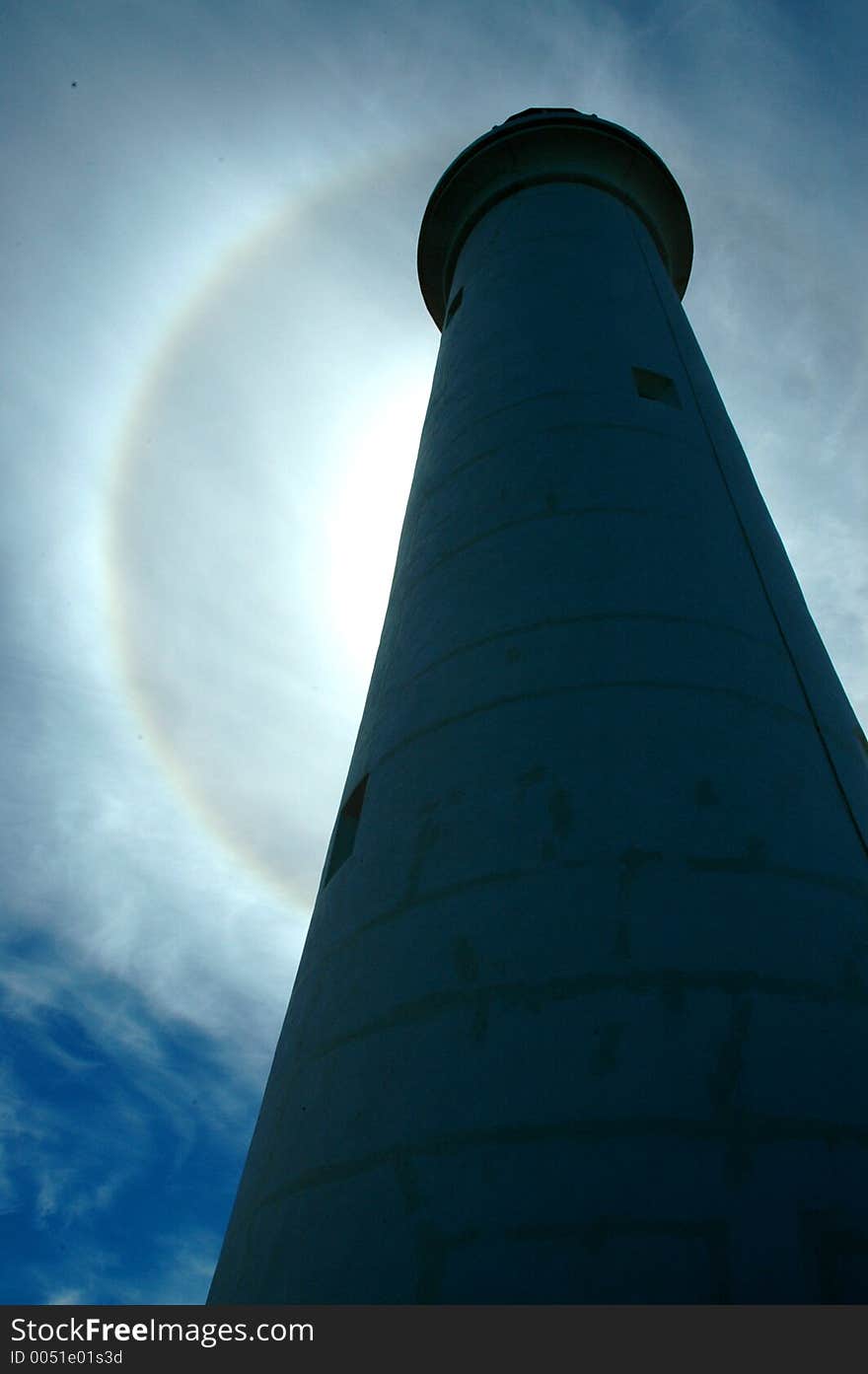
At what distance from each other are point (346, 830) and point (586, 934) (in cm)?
229

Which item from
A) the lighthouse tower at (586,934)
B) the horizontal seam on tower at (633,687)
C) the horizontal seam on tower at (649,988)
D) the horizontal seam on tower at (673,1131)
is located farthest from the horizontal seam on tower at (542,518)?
the horizontal seam on tower at (673,1131)

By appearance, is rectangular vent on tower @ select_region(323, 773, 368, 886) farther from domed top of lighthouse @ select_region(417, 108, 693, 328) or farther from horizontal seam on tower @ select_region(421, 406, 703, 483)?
domed top of lighthouse @ select_region(417, 108, 693, 328)

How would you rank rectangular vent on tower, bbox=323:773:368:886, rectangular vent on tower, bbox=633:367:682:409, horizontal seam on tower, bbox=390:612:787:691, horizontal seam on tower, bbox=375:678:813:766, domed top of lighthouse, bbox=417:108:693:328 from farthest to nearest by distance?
domed top of lighthouse, bbox=417:108:693:328 → rectangular vent on tower, bbox=633:367:682:409 → rectangular vent on tower, bbox=323:773:368:886 → horizontal seam on tower, bbox=390:612:787:691 → horizontal seam on tower, bbox=375:678:813:766

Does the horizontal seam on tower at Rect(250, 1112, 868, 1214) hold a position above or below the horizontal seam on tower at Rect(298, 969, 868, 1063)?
below

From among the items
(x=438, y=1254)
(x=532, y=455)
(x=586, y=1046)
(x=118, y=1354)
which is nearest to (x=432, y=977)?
(x=586, y=1046)

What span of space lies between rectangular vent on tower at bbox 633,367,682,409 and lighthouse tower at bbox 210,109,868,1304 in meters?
0.81

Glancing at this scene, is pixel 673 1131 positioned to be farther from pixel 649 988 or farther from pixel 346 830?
pixel 346 830

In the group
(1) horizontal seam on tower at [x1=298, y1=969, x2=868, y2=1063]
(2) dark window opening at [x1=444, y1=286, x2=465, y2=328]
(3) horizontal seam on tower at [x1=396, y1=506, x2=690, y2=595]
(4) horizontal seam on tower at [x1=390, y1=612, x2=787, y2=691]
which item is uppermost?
(2) dark window opening at [x1=444, y1=286, x2=465, y2=328]

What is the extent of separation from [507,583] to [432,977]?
7.96 ft

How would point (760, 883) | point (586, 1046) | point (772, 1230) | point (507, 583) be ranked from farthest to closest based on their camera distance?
point (507, 583) < point (760, 883) < point (586, 1046) < point (772, 1230)

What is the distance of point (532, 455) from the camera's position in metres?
6.11

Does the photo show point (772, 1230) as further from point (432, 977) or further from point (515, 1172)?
point (432, 977)

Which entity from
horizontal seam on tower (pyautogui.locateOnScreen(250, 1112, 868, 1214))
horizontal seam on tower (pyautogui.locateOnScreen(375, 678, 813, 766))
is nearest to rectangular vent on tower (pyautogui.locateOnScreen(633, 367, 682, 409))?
horizontal seam on tower (pyautogui.locateOnScreen(375, 678, 813, 766))

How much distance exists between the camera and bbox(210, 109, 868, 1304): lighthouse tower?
2.79 metres
